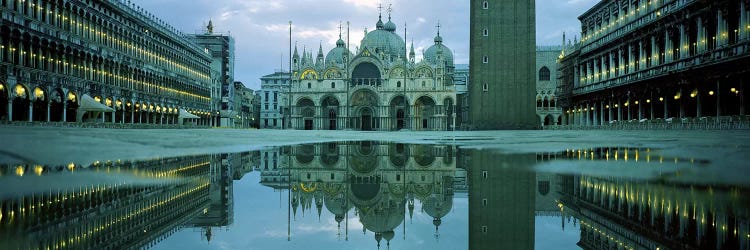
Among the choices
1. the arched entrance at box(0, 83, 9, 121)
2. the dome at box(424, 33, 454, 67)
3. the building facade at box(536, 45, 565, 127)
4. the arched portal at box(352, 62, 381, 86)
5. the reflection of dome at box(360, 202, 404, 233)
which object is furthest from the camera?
the dome at box(424, 33, 454, 67)

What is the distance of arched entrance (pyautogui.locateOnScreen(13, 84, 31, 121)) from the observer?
29.4 meters

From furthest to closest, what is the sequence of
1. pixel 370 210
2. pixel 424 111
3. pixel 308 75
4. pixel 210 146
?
pixel 308 75 < pixel 424 111 < pixel 210 146 < pixel 370 210

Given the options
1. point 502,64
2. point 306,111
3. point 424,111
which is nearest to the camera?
point 502,64

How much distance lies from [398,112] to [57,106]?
150 ft

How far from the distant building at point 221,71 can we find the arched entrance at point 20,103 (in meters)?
41.9

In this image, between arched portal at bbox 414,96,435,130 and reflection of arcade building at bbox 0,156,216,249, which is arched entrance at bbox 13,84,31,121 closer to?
reflection of arcade building at bbox 0,156,216,249

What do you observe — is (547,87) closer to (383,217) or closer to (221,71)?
(221,71)

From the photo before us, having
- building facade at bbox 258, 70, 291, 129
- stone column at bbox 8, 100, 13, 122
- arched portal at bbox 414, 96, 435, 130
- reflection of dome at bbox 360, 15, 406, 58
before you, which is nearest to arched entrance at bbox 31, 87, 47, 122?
stone column at bbox 8, 100, 13, 122

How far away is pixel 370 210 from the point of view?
2.76 meters

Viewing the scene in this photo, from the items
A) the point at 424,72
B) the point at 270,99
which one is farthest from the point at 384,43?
the point at 270,99

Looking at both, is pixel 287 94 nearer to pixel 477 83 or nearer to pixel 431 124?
pixel 431 124

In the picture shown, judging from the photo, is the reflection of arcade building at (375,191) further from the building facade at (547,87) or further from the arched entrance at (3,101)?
the building facade at (547,87)

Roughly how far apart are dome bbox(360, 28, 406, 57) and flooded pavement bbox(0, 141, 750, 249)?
7697cm

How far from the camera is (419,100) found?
72250 mm
